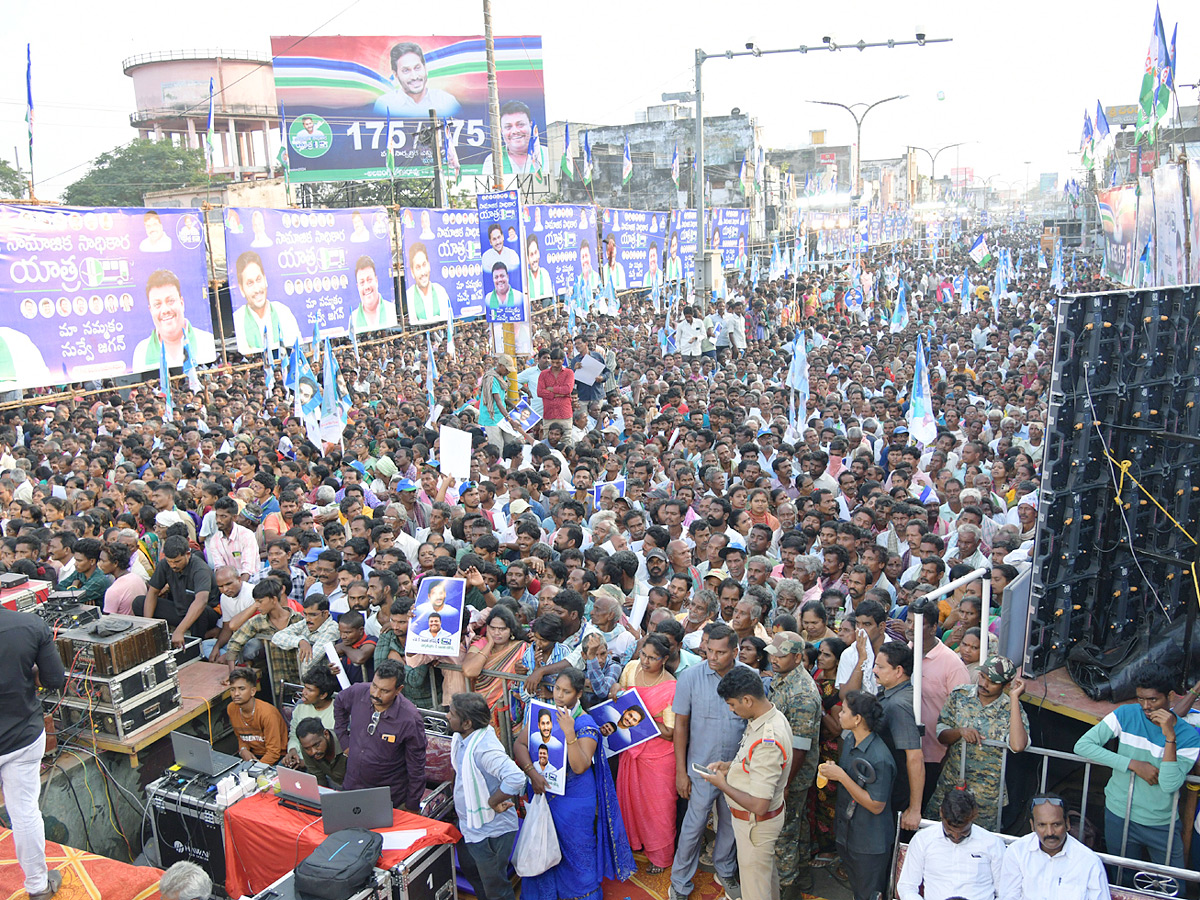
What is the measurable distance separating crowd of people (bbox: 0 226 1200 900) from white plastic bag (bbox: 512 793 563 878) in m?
0.11

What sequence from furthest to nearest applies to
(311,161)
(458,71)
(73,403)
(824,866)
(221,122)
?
(221,122), (458,71), (311,161), (73,403), (824,866)

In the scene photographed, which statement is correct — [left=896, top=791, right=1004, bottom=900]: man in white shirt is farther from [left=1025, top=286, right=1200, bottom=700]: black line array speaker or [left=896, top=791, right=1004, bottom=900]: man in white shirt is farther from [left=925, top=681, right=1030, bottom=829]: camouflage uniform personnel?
[left=1025, top=286, right=1200, bottom=700]: black line array speaker

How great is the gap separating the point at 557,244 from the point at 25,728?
19.0 meters

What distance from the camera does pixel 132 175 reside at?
46.1m

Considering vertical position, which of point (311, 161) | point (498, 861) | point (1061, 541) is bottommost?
point (498, 861)

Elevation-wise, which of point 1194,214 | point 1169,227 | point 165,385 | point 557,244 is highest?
point 557,244

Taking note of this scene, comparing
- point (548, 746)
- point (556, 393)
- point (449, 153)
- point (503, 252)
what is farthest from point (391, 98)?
point (548, 746)

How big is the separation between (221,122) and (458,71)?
1578 centimetres

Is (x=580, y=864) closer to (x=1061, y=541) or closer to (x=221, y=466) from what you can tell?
(x=1061, y=541)

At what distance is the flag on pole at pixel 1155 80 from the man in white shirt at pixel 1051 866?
42.3 ft

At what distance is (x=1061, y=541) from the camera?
5633 millimetres

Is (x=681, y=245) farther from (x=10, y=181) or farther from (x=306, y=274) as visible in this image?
(x=10, y=181)

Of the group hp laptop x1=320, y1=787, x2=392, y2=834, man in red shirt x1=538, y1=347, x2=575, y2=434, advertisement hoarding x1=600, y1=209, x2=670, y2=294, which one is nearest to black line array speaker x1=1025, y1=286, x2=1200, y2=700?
hp laptop x1=320, y1=787, x2=392, y2=834

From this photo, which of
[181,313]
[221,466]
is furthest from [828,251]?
[221,466]
